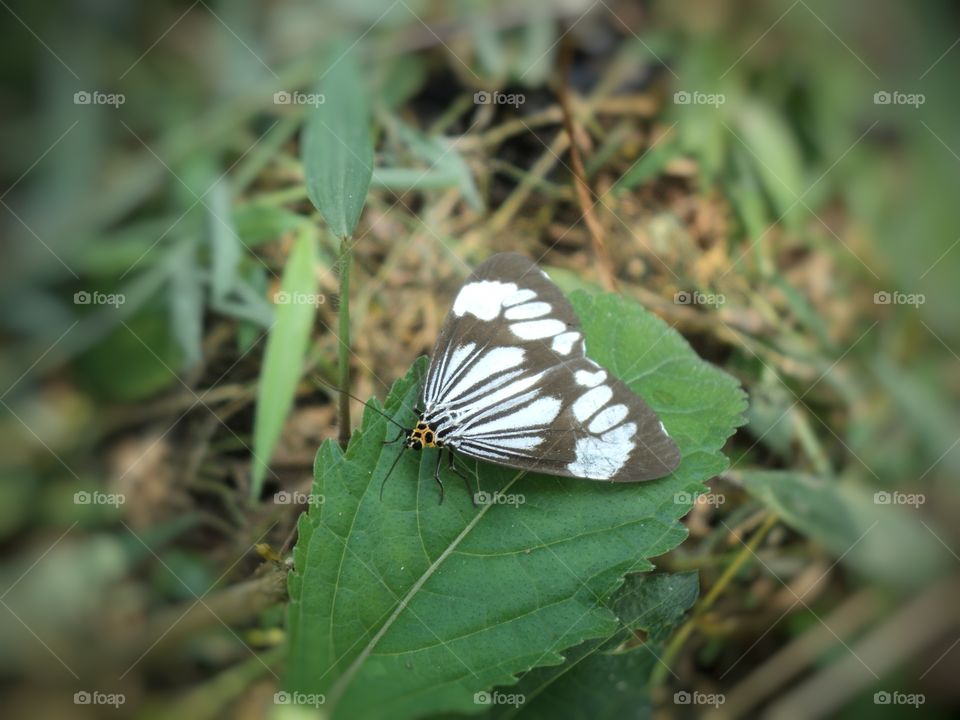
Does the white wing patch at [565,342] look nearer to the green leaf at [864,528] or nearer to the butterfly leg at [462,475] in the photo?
the butterfly leg at [462,475]

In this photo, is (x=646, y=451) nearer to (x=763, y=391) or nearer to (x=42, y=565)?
(x=763, y=391)

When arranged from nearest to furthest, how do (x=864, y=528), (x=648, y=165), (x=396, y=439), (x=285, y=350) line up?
(x=396, y=439) < (x=285, y=350) < (x=864, y=528) < (x=648, y=165)

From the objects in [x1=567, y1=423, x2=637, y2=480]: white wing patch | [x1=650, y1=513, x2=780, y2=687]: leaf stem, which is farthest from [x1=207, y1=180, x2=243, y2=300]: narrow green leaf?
[x1=650, y1=513, x2=780, y2=687]: leaf stem

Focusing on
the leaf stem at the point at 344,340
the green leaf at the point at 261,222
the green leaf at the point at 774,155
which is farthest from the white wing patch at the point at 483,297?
the green leaf at the point at 774,155

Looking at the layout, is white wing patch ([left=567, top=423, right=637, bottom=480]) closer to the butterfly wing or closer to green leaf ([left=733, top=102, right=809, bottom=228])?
the butterfly wing

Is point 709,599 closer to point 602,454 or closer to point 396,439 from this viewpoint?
point 602,454

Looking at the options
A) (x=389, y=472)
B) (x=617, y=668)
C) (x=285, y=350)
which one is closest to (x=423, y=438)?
(x=389, y=472)

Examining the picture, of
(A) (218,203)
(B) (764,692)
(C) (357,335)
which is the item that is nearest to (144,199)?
(A) (218,203)
